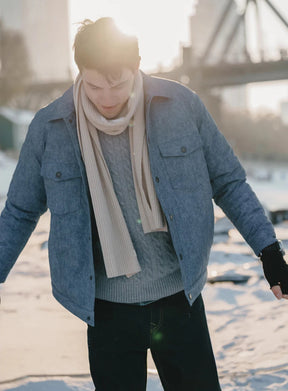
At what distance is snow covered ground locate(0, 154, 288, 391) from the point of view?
3.06 meters

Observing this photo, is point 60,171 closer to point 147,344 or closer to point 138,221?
point 138,221

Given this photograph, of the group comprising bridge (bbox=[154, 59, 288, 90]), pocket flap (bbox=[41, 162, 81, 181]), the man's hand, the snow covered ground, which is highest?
pocket flap (bbox=[41, 162, 81, 181])

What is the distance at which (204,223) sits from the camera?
182 cm

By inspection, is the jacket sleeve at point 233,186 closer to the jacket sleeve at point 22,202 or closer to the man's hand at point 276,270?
the man's hand at point 276,270

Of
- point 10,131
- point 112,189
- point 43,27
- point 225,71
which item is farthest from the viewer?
point 43,27

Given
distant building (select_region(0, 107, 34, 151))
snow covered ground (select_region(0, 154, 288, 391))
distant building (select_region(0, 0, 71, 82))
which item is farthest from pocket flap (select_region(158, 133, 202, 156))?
distant building (select_region(0, 0, 71, 82))

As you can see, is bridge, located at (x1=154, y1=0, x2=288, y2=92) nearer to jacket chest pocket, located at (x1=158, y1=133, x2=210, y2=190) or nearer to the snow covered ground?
the snow covered ground

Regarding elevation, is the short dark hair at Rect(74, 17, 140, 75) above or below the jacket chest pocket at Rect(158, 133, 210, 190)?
above

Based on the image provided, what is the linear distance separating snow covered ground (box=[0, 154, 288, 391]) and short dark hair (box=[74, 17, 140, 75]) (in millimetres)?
1988

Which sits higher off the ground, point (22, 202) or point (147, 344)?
point (22, 202)

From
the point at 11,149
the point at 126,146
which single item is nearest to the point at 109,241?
the point at 126,146

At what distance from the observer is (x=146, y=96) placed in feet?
6.03

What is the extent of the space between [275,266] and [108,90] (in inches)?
32.0

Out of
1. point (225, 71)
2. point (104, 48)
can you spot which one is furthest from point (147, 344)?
point (225, 71)
